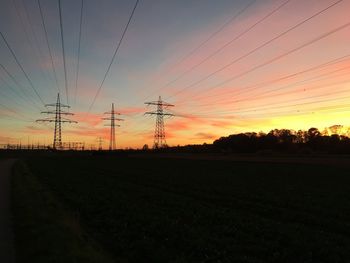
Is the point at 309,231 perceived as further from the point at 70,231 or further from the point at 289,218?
the point at 70,231

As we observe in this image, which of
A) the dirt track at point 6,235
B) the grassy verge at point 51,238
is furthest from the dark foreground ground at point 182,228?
the dirt track at point 6,235

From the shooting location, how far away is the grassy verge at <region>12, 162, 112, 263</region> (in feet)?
34.7

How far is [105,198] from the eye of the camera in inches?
917

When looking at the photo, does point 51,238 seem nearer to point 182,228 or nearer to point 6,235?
point 6,235

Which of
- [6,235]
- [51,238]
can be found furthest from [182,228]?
[6,235]

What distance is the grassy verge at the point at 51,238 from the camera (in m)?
10.6

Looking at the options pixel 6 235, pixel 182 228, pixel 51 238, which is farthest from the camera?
pixel 182 228

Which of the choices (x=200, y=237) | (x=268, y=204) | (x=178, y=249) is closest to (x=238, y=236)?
(x=200, y=237)

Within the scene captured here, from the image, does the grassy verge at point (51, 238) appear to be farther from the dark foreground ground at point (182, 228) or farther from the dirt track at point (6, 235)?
the dirt track at point (6, 235)

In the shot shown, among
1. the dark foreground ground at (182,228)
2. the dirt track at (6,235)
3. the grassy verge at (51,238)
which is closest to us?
the grassy verge at (51,238)

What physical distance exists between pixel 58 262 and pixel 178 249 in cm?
304

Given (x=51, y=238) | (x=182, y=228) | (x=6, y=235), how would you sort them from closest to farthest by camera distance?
(x=51, y=238) → (x=6, y=235) → (x=182, y=228)

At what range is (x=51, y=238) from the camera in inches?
496

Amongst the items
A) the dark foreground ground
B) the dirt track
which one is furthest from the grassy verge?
the dirt track
